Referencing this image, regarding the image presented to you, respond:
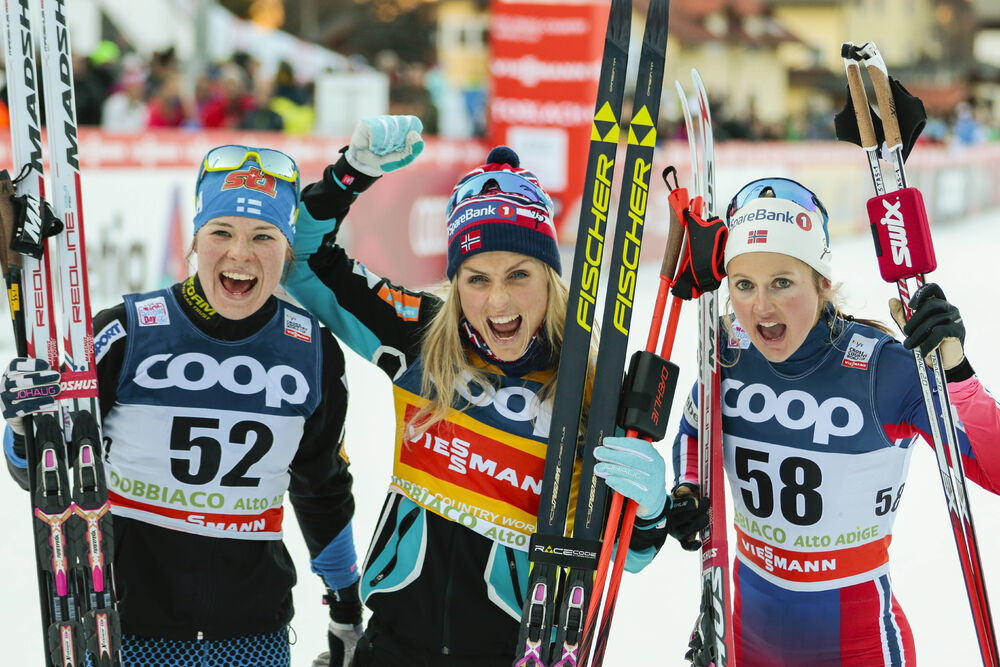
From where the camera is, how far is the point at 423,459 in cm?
214

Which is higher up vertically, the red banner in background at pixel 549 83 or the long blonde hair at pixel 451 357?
the red banner in background at pixel 549 83

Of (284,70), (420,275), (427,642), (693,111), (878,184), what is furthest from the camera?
(284,70)

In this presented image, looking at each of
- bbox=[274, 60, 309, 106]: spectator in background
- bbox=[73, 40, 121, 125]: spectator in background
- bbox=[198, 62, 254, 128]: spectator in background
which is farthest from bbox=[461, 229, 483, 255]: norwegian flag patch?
bbox=[274, 60, 309, 106]: spectator in background

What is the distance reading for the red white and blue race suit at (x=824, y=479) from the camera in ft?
7.06

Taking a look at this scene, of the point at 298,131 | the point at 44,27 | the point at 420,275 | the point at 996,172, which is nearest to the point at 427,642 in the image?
the point at 44,27

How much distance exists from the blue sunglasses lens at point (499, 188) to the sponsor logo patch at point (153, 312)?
63 cm

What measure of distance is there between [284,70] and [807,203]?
9712mm

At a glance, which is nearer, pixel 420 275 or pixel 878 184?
pixel 878 184

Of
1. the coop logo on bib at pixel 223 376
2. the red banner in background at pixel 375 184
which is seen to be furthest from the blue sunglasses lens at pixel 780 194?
the red banner in background at pixel 375 184

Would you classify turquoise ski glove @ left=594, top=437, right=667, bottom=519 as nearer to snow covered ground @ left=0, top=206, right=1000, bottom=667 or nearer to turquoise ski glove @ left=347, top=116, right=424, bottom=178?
snow covered ground @ left=0, top=206, right=1000, bottom=667

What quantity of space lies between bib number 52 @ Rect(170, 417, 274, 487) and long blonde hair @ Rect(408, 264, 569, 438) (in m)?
0.34

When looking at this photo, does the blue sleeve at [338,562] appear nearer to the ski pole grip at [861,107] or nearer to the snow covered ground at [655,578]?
the snow covered ground at [655,578]

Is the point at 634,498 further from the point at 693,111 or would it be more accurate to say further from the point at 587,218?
the point at 693,111

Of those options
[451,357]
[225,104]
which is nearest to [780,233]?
[451,357]
